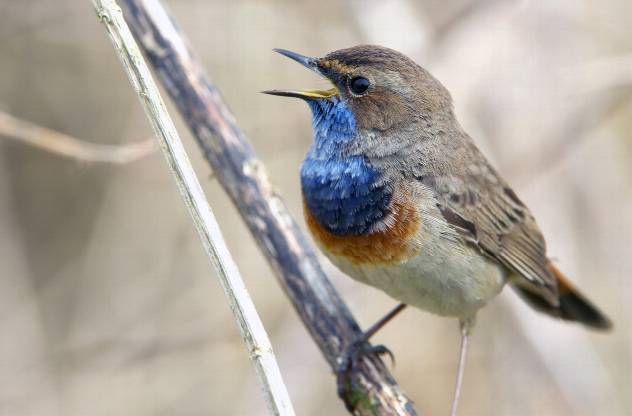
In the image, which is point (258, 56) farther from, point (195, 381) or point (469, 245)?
point (469, 245)

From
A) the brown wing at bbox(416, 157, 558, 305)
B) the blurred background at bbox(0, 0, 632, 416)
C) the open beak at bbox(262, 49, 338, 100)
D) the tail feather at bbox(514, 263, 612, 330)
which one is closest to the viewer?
the open beak at bbox(262, 49, 338, 100)

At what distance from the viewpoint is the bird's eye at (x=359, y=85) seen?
168 inches

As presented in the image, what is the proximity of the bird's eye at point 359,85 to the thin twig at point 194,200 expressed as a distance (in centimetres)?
164

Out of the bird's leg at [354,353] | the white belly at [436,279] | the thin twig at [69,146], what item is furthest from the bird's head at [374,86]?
the bird's leg at [354,353]

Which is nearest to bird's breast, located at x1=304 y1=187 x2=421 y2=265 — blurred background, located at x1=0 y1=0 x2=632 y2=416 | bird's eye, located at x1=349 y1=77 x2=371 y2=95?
bird's eye, located at x1=349 y1=77 x2=371 y2=95

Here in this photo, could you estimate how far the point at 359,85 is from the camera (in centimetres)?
428

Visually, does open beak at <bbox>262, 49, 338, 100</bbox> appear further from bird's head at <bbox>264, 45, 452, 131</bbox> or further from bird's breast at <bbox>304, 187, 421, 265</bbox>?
bird's breast at <bbox>304, 187, 421, 265</bbox>

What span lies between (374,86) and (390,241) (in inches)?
32.1

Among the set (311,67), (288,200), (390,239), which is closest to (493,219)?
(390,239)

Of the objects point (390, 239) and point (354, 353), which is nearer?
point (390, 239)

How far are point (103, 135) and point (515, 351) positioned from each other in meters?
3.59

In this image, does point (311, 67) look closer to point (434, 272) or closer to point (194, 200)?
point (434, 272)

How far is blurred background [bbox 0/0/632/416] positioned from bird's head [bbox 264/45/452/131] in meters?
1.42

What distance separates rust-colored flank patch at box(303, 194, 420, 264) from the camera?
4039 millimetres
